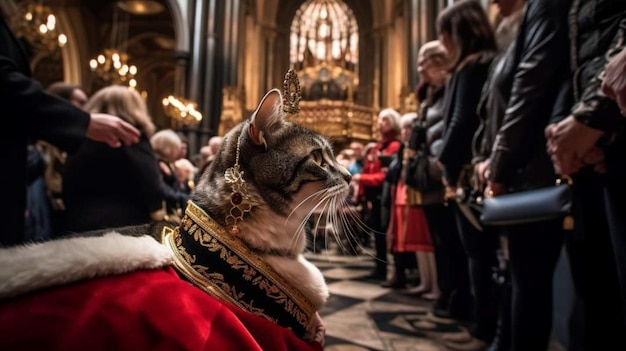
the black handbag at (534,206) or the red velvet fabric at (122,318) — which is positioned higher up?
the black handbag at (534,206)

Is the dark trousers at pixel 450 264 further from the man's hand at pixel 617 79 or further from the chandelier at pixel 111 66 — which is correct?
the chandelier at pixel 111 66

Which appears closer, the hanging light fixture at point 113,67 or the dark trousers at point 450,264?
the dark trousers at point 450,264

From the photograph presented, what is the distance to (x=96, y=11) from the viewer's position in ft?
32.8

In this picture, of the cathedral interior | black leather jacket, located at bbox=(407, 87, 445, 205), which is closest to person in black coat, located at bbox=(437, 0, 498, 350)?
Answer: black leather jacket, located at bbox=(407, 87, 445, 205)

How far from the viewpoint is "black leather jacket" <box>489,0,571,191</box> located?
3.10ft

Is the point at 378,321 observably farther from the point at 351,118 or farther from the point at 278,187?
the point at 351,118

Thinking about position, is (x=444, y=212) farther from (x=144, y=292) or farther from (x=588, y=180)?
(x=144, y=292)

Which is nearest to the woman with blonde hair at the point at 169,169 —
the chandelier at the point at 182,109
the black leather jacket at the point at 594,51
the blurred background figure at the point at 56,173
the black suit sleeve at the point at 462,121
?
the blurred background figure at the point at 56,173

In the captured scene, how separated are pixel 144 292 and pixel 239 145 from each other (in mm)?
298

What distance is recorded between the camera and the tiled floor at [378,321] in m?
1.50

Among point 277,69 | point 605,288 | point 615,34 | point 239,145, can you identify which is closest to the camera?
point 239,145

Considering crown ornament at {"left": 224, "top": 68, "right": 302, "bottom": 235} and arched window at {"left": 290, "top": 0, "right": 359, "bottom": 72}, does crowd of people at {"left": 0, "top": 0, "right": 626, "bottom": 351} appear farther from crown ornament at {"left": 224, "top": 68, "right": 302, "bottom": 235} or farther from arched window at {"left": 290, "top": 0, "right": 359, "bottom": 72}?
arched window at {"left": 290, "top": 0, "right": 359, "bottom": 72}

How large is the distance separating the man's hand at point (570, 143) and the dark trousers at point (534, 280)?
0.73 feet

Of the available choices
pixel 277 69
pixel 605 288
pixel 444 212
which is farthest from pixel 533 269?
pixel 277 69
